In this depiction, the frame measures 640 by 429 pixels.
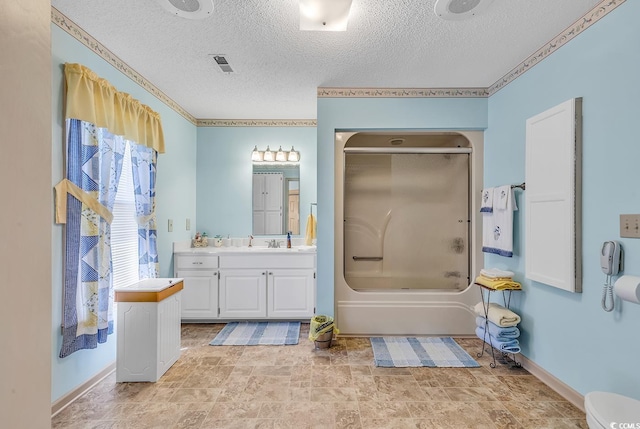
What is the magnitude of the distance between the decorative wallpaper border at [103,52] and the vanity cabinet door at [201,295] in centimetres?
187

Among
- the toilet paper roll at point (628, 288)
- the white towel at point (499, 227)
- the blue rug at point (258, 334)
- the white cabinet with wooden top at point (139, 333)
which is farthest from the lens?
the blue rug at point (258, 334)

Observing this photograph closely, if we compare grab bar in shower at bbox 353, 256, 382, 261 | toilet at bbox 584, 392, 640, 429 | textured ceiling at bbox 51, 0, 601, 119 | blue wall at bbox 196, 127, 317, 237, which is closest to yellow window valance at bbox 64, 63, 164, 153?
textured ceiling at bbox 51, 0, 601, 119

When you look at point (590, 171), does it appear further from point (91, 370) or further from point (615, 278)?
point (91, 370)

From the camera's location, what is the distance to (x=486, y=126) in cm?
316

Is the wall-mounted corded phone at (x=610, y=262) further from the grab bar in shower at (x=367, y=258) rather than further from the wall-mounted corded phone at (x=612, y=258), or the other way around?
the grab bar in shower at (x=367, y=258)

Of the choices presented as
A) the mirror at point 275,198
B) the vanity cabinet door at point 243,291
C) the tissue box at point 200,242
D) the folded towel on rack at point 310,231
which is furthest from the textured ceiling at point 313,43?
the vanity cabinet door at point 243,291

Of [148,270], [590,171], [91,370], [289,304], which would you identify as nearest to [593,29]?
[590,171]

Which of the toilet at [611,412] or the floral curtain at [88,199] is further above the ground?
the floral curtain at [88,199]

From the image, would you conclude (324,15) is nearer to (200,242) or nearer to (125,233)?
(125,233)

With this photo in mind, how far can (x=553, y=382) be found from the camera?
2.26m

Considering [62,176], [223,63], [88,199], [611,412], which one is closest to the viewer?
[611,412]

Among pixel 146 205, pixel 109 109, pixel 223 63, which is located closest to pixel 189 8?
pixel 223 63

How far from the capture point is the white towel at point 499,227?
2621 millimetres

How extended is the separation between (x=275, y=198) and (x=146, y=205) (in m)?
1.60
